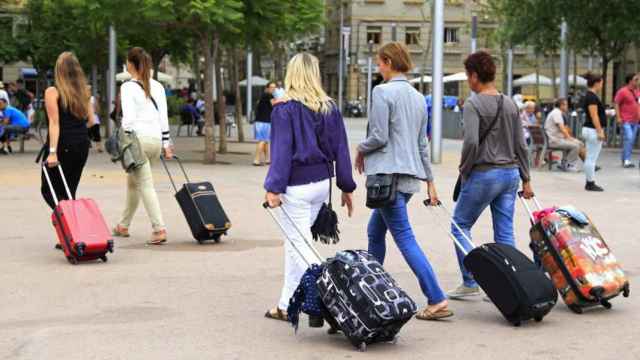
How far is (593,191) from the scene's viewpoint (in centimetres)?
1772

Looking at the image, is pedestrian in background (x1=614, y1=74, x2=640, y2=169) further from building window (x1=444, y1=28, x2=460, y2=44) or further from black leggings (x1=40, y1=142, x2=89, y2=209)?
building window (x1=444, y1=28, x2=460, y2=44)

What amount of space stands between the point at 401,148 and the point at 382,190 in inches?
11.9

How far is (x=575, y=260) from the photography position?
26.2ft

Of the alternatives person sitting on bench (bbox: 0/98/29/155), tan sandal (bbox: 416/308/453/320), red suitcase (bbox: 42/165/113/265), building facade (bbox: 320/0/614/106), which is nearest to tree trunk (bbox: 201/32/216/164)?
person sitting on bench (bbox: 0/98/29/155)

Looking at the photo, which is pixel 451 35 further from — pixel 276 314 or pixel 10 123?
pixel 276 314

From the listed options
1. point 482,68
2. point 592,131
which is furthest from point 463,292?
point 592,131

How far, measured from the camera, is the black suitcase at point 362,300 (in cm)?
661

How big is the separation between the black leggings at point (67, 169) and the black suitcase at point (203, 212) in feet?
3.68

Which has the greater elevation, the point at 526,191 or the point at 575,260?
the point at 526,191

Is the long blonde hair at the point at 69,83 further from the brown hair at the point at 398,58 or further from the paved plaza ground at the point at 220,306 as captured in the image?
the brown hair at the point at 398,58

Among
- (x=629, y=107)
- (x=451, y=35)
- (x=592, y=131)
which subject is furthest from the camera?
(x=451, y=35)

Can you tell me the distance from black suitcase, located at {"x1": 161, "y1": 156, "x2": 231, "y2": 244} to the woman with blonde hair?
3885 millimetres

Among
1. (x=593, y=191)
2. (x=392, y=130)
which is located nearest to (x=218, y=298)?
(x=392, y=130)

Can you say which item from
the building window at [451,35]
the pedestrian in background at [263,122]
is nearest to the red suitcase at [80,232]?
the pedestrian in background at [263,122]
